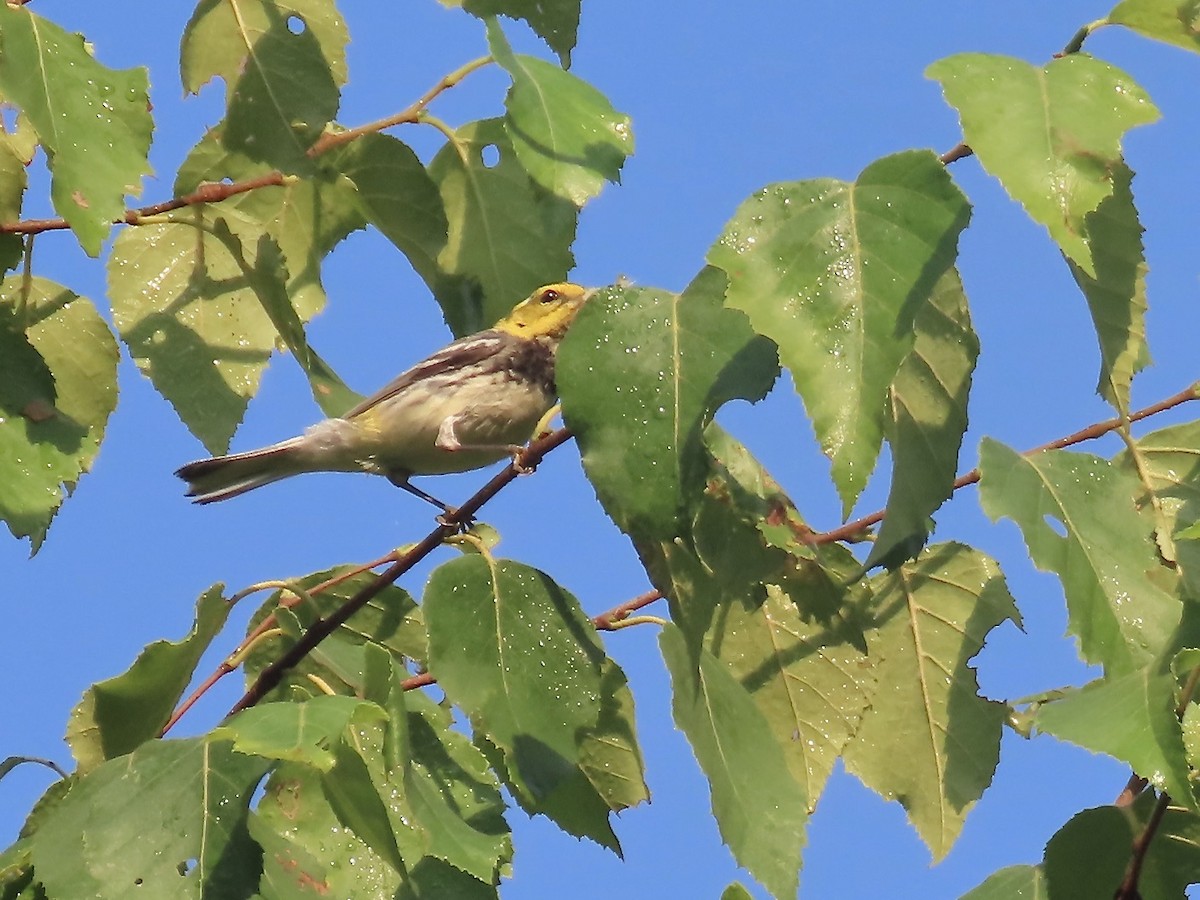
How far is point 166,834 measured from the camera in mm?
2600

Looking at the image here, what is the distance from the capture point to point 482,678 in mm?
2854

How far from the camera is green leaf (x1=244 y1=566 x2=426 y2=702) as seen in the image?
320 cm

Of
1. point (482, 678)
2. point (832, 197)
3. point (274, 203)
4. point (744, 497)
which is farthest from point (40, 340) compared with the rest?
point (832, 197)

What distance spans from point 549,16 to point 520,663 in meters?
1.17

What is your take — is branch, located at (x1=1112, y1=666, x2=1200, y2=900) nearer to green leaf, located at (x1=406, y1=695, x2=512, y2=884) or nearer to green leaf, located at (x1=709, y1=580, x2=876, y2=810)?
green leaf, located at (x1=709, y1=580, x2=876, y2=810)

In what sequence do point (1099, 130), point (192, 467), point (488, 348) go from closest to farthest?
point (1099, 130) → point (192, 467) → point (488, 348)

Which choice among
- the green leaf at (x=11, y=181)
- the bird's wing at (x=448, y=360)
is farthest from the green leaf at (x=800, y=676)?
the bird's wing at (x=448, y=360)

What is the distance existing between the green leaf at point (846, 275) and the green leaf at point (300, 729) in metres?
0.76

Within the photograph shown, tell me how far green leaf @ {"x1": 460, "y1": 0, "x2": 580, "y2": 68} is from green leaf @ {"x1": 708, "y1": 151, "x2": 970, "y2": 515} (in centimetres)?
74

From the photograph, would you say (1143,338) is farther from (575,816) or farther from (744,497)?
(575,816)

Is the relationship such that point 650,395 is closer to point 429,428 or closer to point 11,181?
point 11,181

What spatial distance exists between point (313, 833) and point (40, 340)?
4.35ft

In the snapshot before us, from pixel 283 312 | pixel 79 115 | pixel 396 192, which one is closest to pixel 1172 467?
pixel 396 192

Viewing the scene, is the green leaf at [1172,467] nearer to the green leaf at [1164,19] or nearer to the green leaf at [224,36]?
the green leaf at [1164,19]
